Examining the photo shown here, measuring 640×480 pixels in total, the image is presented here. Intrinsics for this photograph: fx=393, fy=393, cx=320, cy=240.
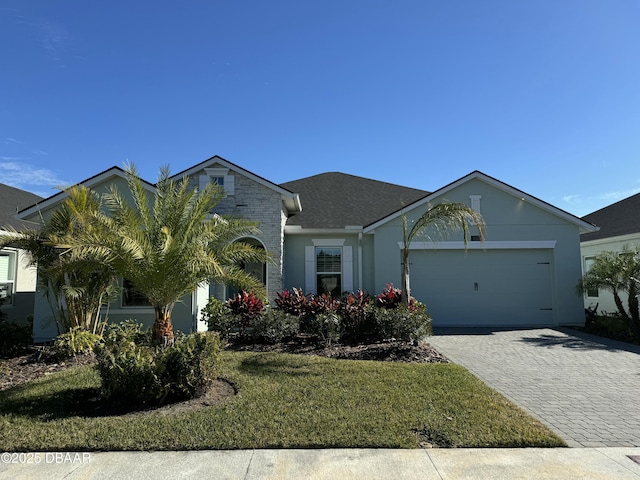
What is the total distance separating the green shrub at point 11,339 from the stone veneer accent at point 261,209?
513 centimetres

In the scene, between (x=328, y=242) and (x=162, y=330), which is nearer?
(x=162, y=330)

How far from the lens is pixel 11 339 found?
9.29 metres

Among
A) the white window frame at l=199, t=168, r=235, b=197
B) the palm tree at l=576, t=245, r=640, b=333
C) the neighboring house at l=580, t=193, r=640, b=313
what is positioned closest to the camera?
the palm tree at l=576, t=245, r=640, b=333

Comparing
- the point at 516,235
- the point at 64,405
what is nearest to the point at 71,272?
the point at 64,405

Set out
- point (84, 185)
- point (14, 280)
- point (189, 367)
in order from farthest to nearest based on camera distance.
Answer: point (14, 280) < point (84, 185) < point (189, 367)

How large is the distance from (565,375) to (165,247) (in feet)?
24.5

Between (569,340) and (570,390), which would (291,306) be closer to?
(570,390)

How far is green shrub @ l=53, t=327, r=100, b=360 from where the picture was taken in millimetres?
8359

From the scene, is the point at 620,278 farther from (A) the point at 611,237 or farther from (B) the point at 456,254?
(B) the point at 456,254

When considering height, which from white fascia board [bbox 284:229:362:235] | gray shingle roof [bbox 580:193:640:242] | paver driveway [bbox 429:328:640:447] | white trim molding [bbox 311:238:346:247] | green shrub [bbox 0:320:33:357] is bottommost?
paver driveway [bbox 429:328:640:447]

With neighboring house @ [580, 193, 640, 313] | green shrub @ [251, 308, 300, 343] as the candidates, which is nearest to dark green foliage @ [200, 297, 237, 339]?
green shrub @ [251, 308, 300, 343]

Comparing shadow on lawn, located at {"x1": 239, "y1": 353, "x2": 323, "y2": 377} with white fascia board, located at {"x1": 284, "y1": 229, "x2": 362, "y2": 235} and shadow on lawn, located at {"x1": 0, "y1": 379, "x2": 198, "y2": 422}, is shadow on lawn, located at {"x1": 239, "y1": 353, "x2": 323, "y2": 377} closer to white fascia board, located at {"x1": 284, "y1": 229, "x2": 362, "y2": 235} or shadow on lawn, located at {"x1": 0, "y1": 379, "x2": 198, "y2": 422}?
shadow on lawn, located at {"x1": 0, "y1": 379, "x2": 198, "y2": 422}

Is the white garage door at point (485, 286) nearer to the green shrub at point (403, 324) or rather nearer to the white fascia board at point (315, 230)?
the white fascia board at point (315, 230)

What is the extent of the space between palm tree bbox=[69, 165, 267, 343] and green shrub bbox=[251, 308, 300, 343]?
1757 millimetres
